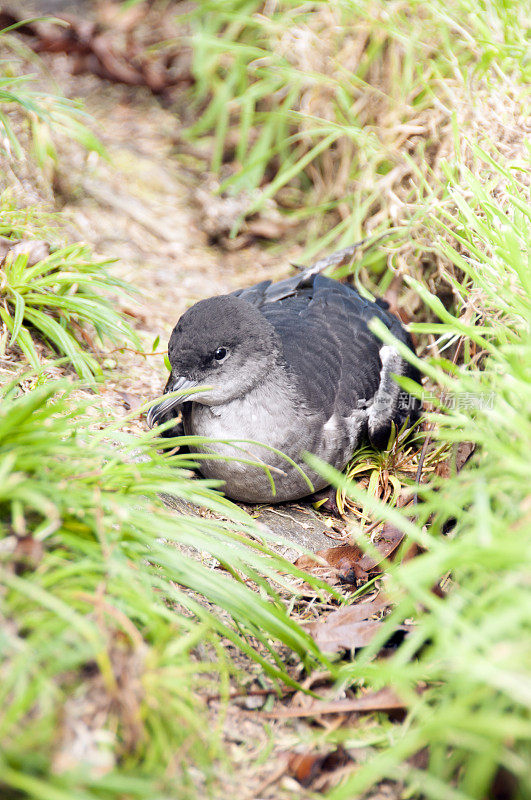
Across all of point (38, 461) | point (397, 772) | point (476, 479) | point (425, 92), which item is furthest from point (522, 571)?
point (425, 92)

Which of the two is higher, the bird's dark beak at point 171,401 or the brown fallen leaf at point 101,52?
the brown fallen leaf at point 101,52

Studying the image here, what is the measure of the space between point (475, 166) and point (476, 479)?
230 cm

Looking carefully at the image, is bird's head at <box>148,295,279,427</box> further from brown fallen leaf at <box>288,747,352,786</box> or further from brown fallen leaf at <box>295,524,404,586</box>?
brown fallen leaf at <box>288,747,352,786</box>

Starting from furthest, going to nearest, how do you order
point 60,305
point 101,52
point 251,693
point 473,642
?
point 101,52 < point 60,305 < point 251,693 < point 473,642

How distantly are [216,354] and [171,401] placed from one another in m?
0.29

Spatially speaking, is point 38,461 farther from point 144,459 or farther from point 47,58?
point 47,58

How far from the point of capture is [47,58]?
5703mm

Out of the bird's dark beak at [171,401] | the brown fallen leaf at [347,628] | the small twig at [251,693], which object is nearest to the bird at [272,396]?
the bird's dark beak at [171,401]

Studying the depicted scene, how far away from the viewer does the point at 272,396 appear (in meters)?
3.07

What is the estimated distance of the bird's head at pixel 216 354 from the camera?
9.68ft

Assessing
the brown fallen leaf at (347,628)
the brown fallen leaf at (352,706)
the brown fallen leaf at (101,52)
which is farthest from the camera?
the brown fallen leaf at (101,52)

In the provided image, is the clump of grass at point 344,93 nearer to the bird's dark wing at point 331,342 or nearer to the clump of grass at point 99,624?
A: the bird's dark wing at point 331,342

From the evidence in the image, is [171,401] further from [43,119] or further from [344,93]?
[344,93]

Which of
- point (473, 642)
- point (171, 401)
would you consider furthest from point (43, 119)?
point (473, 642)
